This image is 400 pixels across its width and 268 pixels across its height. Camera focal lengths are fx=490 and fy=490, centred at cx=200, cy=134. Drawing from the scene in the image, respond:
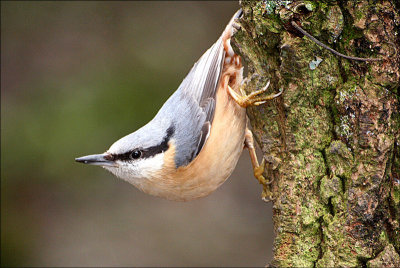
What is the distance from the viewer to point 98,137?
15.6ft

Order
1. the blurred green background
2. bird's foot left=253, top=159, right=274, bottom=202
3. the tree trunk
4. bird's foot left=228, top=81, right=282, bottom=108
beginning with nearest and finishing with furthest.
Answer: the tree trunk < bird's foot left=228, top=81, right=282, bottom=108 < bird's foot left=253, top=159, right=274, bottom=202 < the blurred green background

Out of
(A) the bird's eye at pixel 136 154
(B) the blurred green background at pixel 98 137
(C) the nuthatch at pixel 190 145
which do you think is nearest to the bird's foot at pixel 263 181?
(C) the nuthatch at pixel 190 145

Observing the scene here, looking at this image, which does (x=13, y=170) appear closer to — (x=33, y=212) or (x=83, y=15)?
(x=33, y=212)

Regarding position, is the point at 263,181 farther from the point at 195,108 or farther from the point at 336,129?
Answer: the point at 336,129

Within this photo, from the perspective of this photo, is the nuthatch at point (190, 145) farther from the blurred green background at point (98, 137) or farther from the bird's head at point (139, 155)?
the blurred green background at point (98, 137)

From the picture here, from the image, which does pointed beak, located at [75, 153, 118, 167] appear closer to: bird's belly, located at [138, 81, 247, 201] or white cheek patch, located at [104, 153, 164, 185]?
white cheek patch, located at [104, 153, 164, 185]

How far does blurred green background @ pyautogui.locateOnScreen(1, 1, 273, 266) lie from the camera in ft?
15.7

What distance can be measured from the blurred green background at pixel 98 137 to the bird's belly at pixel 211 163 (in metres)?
2.18

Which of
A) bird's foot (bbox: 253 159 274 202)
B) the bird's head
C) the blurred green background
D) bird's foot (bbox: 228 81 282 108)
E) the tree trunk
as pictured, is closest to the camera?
the tree trunk

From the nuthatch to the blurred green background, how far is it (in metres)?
2.12

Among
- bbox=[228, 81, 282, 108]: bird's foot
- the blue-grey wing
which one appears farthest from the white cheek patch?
bbox=[228, 81, 282, 108]: bird's foot

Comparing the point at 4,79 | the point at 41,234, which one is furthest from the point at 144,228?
the point at 4,79

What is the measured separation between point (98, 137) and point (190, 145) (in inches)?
89.6

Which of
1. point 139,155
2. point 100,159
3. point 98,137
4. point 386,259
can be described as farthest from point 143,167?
point 98,137
